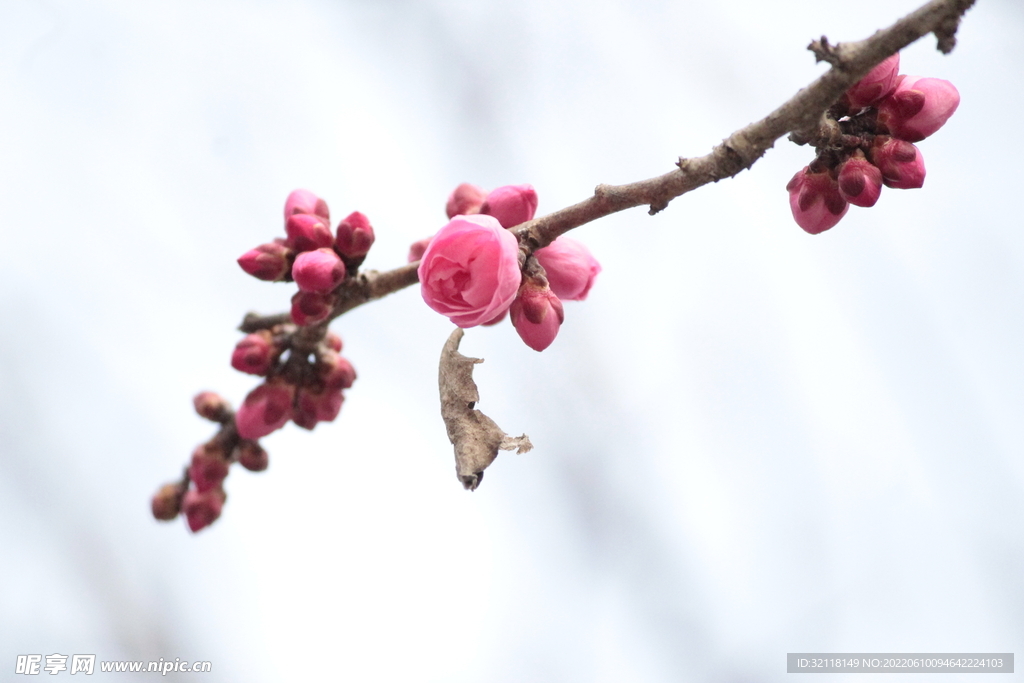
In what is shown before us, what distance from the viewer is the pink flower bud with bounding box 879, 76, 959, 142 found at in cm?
116

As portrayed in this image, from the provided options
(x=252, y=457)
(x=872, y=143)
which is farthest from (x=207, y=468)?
(x=872, y=143)

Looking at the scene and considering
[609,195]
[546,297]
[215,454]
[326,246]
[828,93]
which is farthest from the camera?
[215,454]

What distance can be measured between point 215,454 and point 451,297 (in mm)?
975

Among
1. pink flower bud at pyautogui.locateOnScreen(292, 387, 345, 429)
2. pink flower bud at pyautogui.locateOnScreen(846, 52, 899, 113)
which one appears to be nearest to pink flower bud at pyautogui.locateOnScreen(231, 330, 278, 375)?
pink flower bud at pyautogui.locateOnScreen(292, 387, 345, 429)

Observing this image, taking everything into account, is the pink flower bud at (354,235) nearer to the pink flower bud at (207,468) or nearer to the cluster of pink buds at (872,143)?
the pink flower bud at (207,468)

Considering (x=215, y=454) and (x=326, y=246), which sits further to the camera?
(x=215, y=454)

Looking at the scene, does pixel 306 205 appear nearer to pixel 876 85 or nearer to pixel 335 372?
pixel 335 372

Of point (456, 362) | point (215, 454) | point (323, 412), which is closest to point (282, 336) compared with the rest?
point (323, 412)

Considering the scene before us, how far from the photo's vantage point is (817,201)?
1.21m

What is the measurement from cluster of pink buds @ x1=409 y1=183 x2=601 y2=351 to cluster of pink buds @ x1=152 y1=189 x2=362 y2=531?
33 cm

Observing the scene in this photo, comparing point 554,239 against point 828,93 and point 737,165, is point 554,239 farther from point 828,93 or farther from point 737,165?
point 828,93

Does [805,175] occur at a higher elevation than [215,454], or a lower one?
higher

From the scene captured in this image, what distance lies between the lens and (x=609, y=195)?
1104 millimetres

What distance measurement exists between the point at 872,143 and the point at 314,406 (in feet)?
4.04
